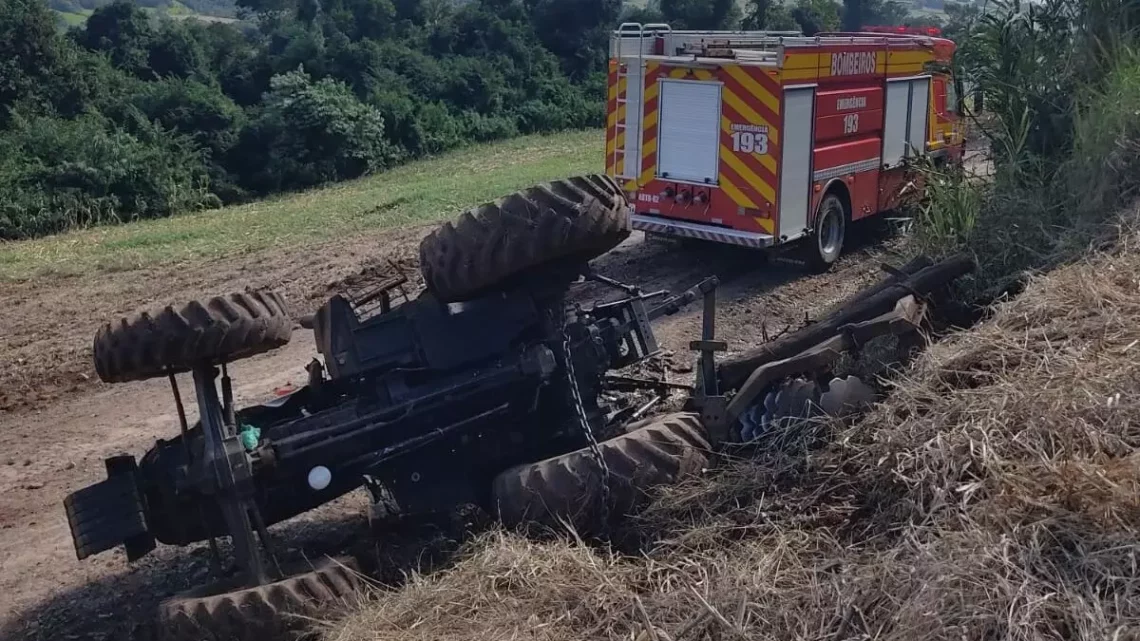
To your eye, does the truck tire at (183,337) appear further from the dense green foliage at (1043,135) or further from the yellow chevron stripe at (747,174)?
the yellow chevron stripe at (747,174)

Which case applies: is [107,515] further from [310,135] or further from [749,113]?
[310,135]

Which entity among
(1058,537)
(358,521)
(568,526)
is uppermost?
(1058,537)

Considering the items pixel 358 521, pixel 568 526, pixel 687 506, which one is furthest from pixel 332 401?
pixel 687 506

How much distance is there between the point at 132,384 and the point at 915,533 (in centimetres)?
646

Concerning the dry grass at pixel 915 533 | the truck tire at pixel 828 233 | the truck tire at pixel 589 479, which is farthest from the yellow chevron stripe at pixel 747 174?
the truck tire at pixel 589 479

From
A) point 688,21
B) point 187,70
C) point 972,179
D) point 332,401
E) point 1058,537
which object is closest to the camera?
point 1058,537

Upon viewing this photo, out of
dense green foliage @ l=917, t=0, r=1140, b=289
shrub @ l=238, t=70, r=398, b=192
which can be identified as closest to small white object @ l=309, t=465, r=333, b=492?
Answer: dense green foliage @ l=917, t=0, r=1140, b=289

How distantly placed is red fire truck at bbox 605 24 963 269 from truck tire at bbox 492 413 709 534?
6.20 meters

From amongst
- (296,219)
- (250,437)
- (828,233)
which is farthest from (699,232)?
(296,219)

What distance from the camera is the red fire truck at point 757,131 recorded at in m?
10.8

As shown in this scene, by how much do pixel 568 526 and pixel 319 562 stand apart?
3.58 feet

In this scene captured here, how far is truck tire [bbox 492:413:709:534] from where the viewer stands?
15.9 ft

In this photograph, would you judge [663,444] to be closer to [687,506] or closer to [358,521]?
[687,506]

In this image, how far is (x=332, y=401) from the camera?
17.7ft
